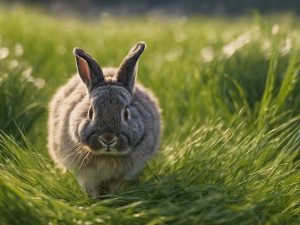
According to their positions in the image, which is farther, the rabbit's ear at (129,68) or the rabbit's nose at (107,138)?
the rabbit's ear at (129,68)

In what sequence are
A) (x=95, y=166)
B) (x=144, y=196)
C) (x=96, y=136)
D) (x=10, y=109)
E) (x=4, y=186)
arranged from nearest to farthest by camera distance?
(x=4, y=186), (x=144, y=196), (x=96, y=136), (x=95, y=166), (x=10, y=109)

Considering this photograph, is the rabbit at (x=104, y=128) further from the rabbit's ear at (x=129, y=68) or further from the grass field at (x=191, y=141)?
the grass field at (x=191, y=141)

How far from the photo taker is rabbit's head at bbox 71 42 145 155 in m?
4.23

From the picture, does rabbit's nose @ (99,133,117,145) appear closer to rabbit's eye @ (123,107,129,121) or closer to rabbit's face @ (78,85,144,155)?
rabbit's face @ (78,85,144,155)

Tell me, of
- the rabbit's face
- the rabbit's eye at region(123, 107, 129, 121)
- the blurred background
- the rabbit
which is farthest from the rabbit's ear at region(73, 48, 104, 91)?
the blurred background

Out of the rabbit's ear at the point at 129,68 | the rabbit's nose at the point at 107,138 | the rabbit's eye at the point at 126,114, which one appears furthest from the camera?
the rabbit's ear at the point at 129,68

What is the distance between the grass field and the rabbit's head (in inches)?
9.7

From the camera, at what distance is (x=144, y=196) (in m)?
3.83

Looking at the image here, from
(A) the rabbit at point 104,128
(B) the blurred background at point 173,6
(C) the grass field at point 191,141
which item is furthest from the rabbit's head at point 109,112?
(B) the blurred background at point 173,6

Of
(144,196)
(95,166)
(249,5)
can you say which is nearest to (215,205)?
(144,196)

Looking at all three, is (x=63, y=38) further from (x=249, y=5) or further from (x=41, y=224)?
(x=249, y=5)

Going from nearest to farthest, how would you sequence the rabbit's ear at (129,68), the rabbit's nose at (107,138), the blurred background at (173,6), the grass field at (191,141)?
the grass field at (191,141) → the rabbit's nose at (107,138) → the rabbit's ear at (129,68) → the blurred background at (173,6)

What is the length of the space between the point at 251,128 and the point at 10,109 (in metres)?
1.69

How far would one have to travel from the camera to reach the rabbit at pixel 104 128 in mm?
4266
